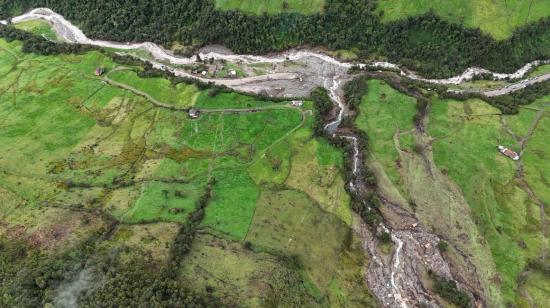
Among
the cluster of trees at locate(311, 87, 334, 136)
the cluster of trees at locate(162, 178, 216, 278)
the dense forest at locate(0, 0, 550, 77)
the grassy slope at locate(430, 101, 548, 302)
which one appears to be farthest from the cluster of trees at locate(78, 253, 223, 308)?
the dense forest at locate(0, 0, 550, 77)

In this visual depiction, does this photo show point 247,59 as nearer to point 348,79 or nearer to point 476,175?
point 348,79

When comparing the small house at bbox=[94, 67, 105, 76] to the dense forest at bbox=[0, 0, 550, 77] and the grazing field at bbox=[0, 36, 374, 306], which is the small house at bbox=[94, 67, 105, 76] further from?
the dense forest at bbox=[0, 0, 550, 77]

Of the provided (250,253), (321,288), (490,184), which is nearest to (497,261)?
(490,184)

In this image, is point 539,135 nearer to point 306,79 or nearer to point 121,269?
point 306,79

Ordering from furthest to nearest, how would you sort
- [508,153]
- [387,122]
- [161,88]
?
[161,88] → [387,122] → [508,153]

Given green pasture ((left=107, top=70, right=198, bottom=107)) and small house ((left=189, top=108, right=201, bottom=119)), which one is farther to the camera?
green pasture ((left=107, top=70, right=198, bottom=107))

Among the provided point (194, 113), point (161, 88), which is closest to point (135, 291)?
point (194, 113)
